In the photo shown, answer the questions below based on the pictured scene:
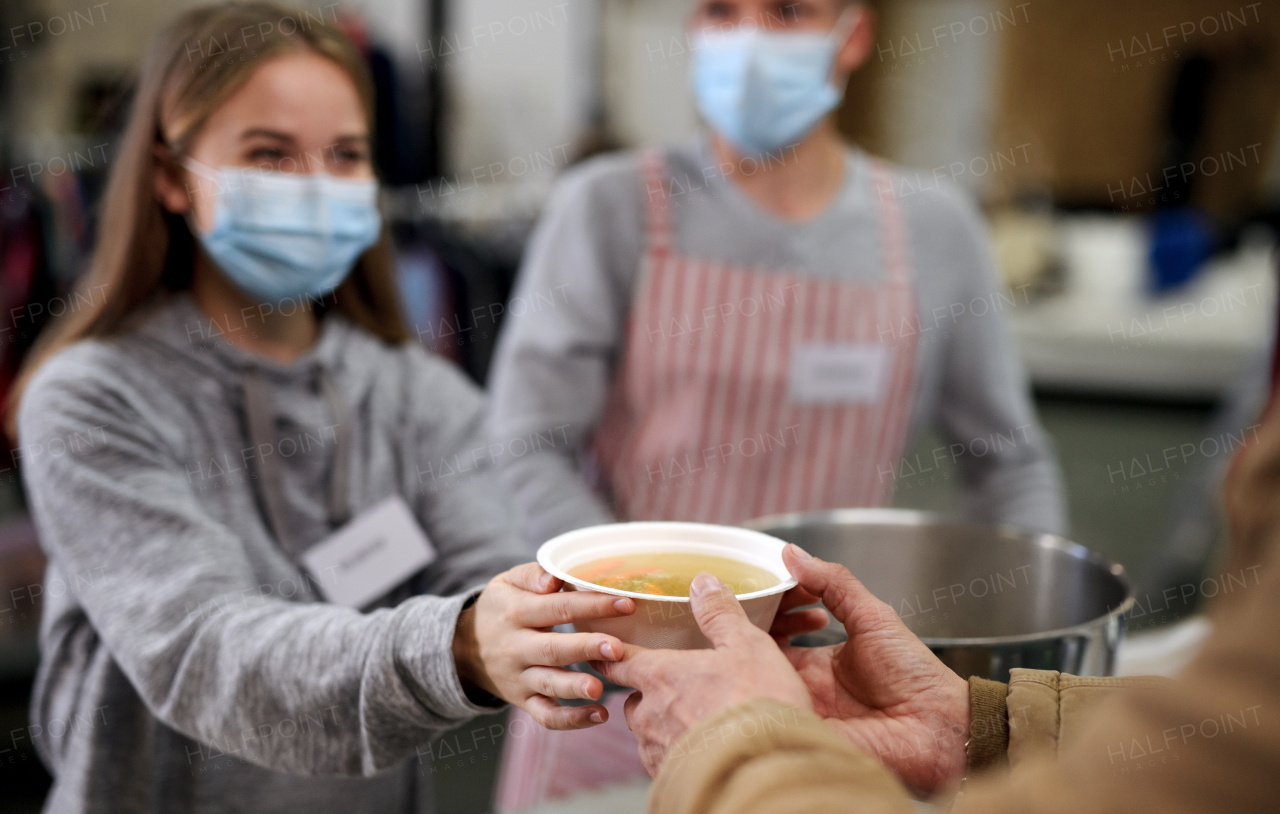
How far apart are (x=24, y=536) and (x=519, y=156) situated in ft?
11.4

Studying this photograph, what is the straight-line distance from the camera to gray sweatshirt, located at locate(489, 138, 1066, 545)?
1.40m

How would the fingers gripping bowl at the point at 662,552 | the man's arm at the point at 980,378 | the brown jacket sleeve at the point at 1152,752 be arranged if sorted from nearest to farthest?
the brown jacket sleeve at the point at 1152,752
the fingers gripping bowl at the point at 662,552
the man's arm at the point at 980,378

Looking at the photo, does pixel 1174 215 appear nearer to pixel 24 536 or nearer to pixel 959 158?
pixel 959 158

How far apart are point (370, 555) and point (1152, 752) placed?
2.62ft

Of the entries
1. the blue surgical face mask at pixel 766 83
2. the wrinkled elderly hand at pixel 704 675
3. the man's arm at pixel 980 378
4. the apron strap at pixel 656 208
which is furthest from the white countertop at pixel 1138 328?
the wrinkled elderly hand at pixel 704 675

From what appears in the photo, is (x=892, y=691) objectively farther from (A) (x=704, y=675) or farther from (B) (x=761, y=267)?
(B) (x=761, y=267)

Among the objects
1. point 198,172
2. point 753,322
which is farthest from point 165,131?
point 753,322

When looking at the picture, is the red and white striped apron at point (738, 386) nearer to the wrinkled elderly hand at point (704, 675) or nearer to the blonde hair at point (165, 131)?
the blonde hair at point (165, 131)

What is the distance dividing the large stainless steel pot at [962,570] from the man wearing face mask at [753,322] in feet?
1.44

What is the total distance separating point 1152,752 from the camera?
45 cm

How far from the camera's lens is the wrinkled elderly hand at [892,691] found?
0.73 m

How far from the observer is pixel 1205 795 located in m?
0.43

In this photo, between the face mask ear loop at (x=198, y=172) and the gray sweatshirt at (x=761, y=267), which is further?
the gray sweatshirt at (x=761, y=267)

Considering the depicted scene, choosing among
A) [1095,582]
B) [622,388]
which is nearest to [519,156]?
[622,388]
